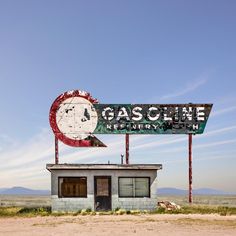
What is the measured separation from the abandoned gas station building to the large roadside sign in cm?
424

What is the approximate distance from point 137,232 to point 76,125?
16432 mm

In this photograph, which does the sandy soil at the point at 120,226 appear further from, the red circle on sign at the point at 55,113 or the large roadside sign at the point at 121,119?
the large roadside sign at the point at 121,119

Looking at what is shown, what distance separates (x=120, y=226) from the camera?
76.1ft

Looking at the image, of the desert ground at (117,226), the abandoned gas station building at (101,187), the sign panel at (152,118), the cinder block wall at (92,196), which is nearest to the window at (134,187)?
the abandoned gas station building at (101,187)

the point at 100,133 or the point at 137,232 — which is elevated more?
the point at 100,133

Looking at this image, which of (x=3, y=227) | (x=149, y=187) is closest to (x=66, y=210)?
(x=149, y=187)

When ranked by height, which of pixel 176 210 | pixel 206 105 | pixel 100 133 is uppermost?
pixel 206 105

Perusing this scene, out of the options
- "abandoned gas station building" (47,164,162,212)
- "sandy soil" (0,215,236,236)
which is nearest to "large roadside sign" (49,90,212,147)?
"abandoned gas station building" (47,164,162,212)

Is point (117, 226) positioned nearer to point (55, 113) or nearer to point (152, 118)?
point (152, 118)

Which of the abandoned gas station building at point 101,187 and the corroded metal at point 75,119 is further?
the corroded metal at point 75,119

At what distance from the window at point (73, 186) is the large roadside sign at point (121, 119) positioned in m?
4.55

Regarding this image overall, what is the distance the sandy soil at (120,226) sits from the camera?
68.2 ft

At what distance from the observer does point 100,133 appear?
3588cm

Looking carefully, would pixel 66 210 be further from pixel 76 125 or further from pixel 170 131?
pixel 170 131
